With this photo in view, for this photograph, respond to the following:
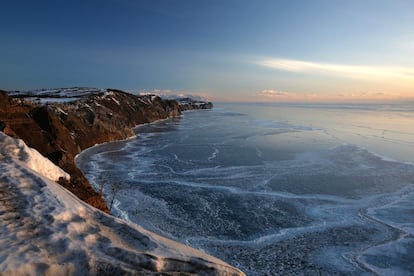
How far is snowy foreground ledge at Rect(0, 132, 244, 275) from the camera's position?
17.7 feet

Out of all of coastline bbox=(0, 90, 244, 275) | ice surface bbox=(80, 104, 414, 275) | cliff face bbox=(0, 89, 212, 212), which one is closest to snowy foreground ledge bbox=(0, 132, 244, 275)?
coastline bbox=(0, 90, 244, 275)

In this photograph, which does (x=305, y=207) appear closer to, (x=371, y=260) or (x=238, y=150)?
(x=371, y=260)

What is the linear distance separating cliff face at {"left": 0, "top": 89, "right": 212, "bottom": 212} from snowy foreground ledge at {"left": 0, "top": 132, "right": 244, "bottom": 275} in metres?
4.90

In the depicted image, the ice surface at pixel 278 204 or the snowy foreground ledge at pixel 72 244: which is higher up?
the snowy foreground ledge at pixel 72 244

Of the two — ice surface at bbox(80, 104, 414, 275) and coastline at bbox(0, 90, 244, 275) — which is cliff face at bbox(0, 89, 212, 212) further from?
coastline at bbox(0, 90, 244, 275)

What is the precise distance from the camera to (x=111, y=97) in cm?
7656

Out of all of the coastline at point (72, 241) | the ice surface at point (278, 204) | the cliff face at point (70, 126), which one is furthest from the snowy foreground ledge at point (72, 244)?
the ice surface at point (278, 204)

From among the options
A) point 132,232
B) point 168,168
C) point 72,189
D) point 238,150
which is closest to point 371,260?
point 132,232

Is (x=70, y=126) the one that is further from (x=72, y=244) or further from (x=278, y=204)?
(x=72, y=244)

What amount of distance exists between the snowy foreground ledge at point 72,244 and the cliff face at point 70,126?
4.90 meters

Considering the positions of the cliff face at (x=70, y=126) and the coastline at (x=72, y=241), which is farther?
the cliff face at (x=70, y=126)

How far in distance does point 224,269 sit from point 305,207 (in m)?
13.6

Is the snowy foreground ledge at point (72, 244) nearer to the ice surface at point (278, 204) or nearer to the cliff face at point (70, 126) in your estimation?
the cliff face at point (70, 126)

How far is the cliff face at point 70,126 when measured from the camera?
675 inches
